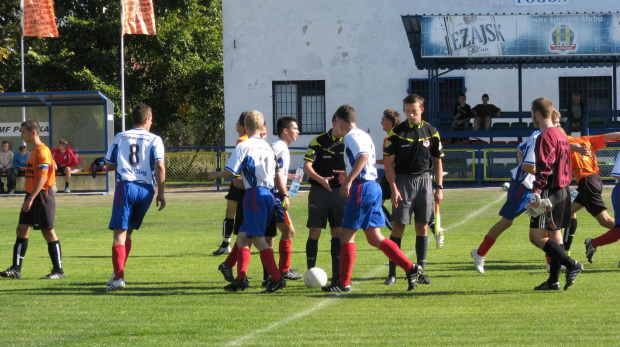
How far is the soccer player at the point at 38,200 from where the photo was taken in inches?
428

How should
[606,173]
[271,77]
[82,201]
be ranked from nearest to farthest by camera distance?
[82,201] < [606,173] < [271,77]

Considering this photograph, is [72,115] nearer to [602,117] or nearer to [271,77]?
[271,77]

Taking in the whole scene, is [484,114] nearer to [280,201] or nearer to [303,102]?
[303,102]

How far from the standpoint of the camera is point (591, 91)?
34.1 m

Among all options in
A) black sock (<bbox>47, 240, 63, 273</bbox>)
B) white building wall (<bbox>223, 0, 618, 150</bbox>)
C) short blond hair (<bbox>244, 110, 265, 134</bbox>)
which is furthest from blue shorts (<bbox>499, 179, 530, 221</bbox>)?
white building wall (<bbox>223, 0, 618, 150</bbox>)

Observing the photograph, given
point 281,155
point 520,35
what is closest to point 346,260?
point 281,155

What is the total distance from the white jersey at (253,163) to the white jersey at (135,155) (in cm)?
99

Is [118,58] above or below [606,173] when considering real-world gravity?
above

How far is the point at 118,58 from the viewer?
126ft

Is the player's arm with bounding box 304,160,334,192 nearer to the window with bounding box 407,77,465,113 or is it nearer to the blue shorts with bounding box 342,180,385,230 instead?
the blue shorts with bounding box 342,180,385,230

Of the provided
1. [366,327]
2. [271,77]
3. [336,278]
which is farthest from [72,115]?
[366,327]

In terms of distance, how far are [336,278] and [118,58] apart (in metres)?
30.5

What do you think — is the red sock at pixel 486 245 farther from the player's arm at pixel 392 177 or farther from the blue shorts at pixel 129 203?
the blue shorts at pixel 129 203

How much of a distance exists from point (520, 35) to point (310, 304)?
21689mm
